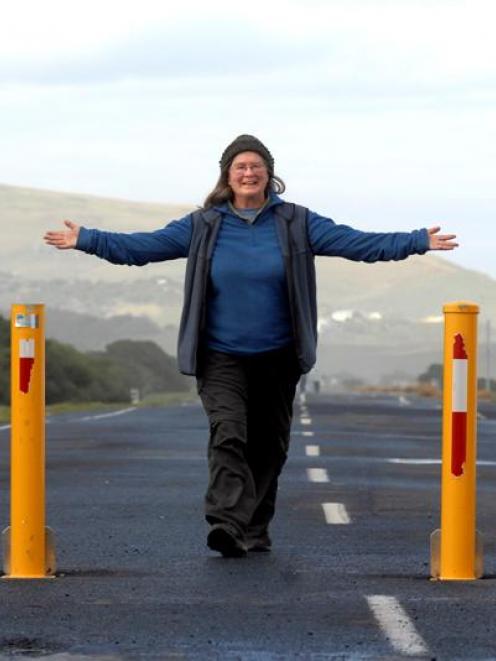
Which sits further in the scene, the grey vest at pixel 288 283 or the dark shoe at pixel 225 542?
the grey vest at pixel 288 283

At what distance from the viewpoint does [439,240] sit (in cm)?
1159

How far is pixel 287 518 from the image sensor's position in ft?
47.9

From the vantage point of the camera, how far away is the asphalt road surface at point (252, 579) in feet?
27.4

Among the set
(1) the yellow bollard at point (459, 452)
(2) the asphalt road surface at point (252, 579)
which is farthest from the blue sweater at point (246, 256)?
(1) the yellow bollard at point (459, 452)

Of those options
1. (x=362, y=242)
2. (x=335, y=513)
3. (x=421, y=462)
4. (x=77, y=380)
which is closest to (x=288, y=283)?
(x=362, y=242)

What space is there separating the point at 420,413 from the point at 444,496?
1322 inches

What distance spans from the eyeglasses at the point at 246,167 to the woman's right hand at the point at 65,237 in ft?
2.93

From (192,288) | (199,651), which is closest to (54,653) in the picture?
(199,651)

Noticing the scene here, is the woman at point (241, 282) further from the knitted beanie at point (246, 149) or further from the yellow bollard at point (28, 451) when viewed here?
the yellow bollard at point (28, 451)

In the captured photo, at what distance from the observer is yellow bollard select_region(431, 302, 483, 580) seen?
10.5 meters

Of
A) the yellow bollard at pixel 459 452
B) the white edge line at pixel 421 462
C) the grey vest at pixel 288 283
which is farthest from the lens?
the white edge line at pixel 421 462

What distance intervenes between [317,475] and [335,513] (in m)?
4.34

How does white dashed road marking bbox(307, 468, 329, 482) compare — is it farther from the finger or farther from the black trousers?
the finger

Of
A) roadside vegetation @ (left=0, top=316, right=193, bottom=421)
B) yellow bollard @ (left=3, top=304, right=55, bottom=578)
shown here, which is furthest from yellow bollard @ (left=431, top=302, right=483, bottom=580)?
roadside vegetation @ (left=0, top=316, right=193, bottom=421)
